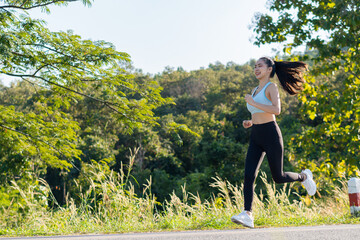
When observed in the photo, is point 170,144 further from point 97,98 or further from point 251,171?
point 251,171

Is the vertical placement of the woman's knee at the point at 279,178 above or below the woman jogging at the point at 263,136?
below

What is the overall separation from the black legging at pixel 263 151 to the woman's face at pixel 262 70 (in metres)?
0.55

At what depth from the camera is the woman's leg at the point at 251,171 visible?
12.8 ft

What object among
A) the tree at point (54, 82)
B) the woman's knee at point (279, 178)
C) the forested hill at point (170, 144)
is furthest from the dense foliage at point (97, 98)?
the forested hill at point (170, 144)

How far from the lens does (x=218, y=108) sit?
3572 cm

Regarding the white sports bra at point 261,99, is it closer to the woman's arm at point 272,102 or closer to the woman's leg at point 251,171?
the woman's arm at point 272,102

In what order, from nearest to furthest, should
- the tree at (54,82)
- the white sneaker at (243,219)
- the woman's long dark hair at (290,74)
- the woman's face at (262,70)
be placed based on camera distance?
1. the white sneaker at (243,219)
2. the woman's face at (262,70)
3. the woman's long dark hair at (290,74)
4. the tree at (54,82)

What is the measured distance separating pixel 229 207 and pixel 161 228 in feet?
5.58

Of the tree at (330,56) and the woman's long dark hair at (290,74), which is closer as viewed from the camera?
the woman's long dark hair at (290,74)

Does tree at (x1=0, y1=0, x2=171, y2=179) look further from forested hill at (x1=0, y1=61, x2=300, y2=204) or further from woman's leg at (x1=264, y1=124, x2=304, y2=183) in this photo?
forested hill at (x1=0, y1=61, x2=300, y2=204)

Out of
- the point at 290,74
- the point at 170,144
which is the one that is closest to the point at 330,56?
the point at 290,74

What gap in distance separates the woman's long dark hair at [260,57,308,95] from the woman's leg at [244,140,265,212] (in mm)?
865

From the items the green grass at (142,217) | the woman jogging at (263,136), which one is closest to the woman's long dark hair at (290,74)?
the woman jogging at (263,136)

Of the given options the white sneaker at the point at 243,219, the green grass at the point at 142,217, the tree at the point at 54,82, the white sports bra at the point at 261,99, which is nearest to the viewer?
the white sneaker at the point at 243,219
